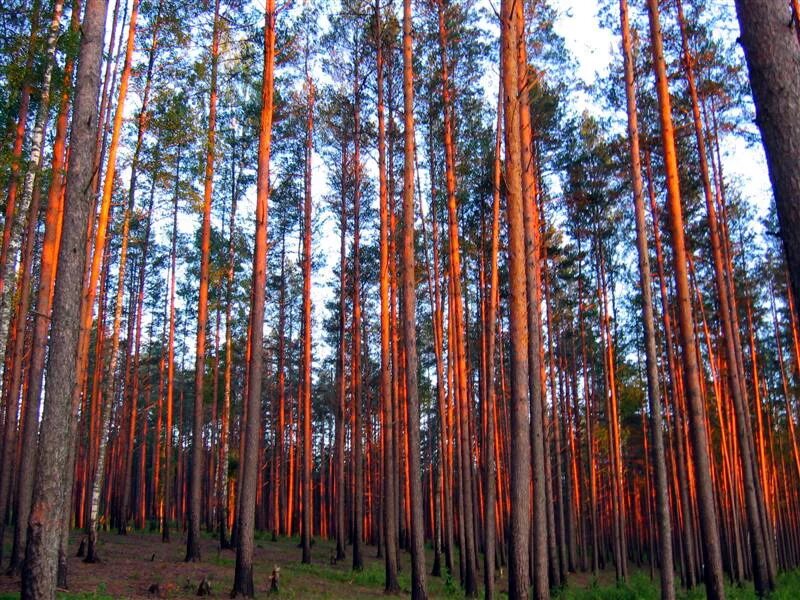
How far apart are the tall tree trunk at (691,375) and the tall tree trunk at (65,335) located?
30.2 ft

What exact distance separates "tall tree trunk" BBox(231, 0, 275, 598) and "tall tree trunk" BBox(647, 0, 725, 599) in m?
7.25

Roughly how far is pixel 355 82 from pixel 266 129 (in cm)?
529

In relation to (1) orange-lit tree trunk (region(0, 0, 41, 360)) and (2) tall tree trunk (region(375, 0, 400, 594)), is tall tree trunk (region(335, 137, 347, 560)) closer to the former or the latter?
(2) tall tree trunk (region(375, 0, 400, 594))

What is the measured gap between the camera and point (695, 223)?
19688 millimetres

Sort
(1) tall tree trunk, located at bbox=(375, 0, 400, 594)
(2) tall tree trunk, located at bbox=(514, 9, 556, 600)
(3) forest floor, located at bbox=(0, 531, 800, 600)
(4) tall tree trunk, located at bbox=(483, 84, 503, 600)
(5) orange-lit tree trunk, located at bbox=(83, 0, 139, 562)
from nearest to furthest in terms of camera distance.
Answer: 1. (2) tall tree trunk, located at bbox=(514, 9, 556, 600)
2. (3) forest floor, located at bbox=(0, 531, 800, 600)
3. (5) orange-lit tree trunk, located at bbox=(83, 0, 139, 562)
4. (4) tall tree trunk, located at bbox=(483, 84, 503, 600)
5. (1) tall tree trunk, located at bbox=(375, 0, 400, 594)

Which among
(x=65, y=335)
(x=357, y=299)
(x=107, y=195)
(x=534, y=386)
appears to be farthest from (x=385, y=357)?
(x=65, y=335)

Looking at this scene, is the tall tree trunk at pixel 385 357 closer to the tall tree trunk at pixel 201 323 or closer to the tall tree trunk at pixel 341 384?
the tall tree trunk at pixel 341 384

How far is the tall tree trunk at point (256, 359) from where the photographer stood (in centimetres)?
1104

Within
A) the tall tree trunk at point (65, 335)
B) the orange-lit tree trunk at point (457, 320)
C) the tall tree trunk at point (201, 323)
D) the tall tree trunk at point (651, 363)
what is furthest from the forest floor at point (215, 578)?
the tall tree trunk at point (651, 363)

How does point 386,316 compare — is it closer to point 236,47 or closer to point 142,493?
point 236,47

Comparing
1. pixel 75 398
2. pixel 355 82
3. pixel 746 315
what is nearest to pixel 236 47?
pixel 355 82

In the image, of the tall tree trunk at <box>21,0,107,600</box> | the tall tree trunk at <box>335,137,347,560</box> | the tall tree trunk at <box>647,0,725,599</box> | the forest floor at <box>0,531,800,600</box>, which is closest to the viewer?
the tall tree trunk at <box>21,0,107,600</box>

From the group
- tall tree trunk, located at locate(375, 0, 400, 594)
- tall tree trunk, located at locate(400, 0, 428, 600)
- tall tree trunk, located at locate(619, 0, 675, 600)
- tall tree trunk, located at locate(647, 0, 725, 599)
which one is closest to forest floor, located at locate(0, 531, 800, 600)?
tall tree trunk, located at locate(375, 0, 400, 594)

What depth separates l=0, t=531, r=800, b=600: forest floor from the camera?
10.8 metres
